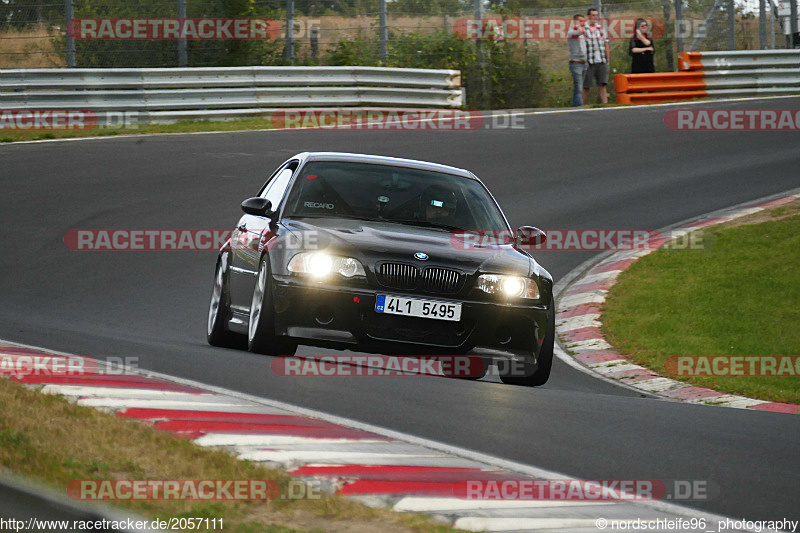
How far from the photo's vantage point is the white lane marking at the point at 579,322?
11.4m

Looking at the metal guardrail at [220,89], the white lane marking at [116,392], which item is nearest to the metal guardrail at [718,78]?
the metal guardrail at [220,89]

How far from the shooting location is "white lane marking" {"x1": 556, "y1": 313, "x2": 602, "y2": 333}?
1145cm

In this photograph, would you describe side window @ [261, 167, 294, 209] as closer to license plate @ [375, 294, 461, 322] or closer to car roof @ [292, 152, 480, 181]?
car roof @ [292, 152, 480, 181]

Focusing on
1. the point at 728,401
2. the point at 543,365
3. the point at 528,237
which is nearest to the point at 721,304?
the point at 728,401

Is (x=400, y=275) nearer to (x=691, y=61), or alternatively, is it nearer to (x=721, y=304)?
(x=721, y=304)

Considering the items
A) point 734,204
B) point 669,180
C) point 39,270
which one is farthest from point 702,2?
point 39,270

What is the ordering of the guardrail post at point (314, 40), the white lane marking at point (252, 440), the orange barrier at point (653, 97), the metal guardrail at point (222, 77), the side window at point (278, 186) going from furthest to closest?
1. the orange barrier at point (653, 97)
2. the guardrail post at point (314, 40)
3. the metal guardrail at point (222, 77)
4. the side window at point (278, 186)
5. the white lane marking at point (252, 440)

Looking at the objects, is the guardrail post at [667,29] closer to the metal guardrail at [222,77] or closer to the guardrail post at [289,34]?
the metal guardrail at [222,77]

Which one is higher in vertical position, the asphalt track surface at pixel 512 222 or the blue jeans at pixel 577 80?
the blue jeans at pixel 577 80

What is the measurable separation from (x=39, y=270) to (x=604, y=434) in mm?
8240

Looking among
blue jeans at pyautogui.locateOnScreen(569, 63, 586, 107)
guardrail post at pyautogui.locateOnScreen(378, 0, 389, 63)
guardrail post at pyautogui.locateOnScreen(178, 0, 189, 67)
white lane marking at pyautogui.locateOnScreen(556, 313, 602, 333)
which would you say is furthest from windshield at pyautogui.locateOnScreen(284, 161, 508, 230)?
guardrail post at pyautogui.locateOnScreen(378, 0, 389, 63)

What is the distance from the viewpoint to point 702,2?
28609 millimetres

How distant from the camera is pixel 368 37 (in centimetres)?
2500

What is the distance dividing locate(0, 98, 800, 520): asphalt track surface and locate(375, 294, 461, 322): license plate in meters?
0.42
